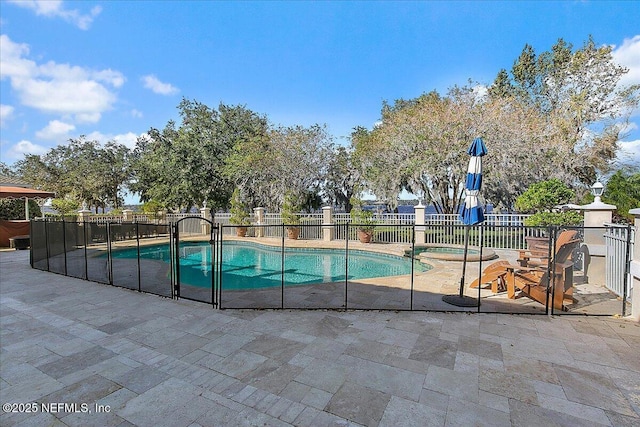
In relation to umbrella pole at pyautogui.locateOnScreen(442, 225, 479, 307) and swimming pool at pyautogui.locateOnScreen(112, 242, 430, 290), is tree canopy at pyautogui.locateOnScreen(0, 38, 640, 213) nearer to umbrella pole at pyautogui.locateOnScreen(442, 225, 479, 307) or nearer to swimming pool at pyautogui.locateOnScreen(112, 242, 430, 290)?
swimming pool at pyautogui.locateOnScreen(112, 242, 430, 290)

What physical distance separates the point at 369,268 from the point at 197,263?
5.57 m

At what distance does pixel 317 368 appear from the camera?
2.90m

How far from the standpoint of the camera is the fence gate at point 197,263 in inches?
198

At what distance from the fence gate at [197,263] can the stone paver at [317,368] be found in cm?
78

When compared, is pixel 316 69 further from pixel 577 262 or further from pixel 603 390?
pixel 603 390

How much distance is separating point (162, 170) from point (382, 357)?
20.4m

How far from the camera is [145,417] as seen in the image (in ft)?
7.41

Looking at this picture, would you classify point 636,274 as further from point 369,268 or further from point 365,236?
point 365,236

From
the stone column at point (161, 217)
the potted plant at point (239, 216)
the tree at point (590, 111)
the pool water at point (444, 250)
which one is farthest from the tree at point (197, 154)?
the tree at point (590, 111)

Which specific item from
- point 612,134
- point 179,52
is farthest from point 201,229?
point 612,134

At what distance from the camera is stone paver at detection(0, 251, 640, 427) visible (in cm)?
228

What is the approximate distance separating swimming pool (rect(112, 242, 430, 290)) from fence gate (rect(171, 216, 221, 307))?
22 mm

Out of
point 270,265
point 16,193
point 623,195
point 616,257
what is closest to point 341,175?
point 270,265

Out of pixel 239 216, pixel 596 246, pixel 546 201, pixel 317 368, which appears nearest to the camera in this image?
pixel 317 368
